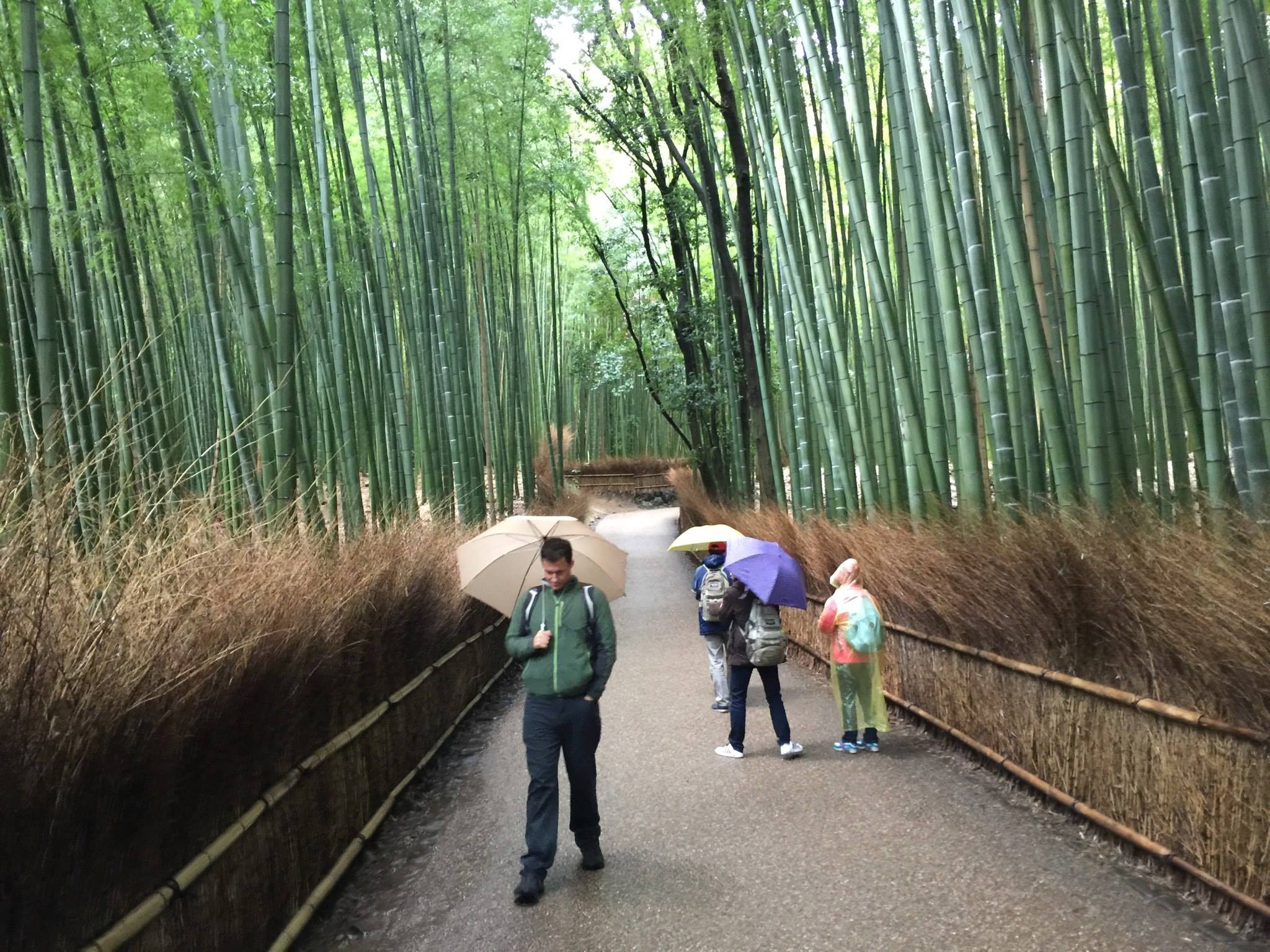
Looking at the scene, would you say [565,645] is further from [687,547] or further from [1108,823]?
[687,547]

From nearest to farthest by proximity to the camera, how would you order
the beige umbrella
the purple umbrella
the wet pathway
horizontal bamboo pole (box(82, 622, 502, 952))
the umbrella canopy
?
1. horizontal bamboo pole (box(82, 622, 502, 952))
2. the wet pathway
3. the beige umbrella
4. the purple umbrella
5. the umbrella canopy

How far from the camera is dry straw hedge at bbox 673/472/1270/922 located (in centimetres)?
222

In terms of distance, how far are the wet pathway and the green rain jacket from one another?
55 cm

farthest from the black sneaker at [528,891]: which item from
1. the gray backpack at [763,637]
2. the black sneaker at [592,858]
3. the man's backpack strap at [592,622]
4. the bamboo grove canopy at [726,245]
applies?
the gray backpack at [763,637]

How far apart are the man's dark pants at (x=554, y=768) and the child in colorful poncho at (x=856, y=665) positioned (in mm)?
1450

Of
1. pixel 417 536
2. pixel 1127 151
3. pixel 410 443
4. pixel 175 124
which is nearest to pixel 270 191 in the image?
pixel 175 124

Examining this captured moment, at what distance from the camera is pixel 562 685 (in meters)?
2.85

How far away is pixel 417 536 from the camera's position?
513cm

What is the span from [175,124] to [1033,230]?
4156 millimetres

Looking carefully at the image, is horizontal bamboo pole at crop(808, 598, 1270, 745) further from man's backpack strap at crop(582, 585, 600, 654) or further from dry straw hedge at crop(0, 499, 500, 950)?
dry straw hedge at crop(0, 499, 500, 950)

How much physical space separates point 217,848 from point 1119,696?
88.9 inches

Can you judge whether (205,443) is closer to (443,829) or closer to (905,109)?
(443,829)

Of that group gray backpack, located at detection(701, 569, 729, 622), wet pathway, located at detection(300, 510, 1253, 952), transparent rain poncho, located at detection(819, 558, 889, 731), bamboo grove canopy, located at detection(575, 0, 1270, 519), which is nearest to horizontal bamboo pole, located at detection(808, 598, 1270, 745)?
transparent rain poncho, located at detection(819, 558, 889, 731)

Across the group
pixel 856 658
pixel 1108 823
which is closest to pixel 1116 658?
pixel 1108 823
